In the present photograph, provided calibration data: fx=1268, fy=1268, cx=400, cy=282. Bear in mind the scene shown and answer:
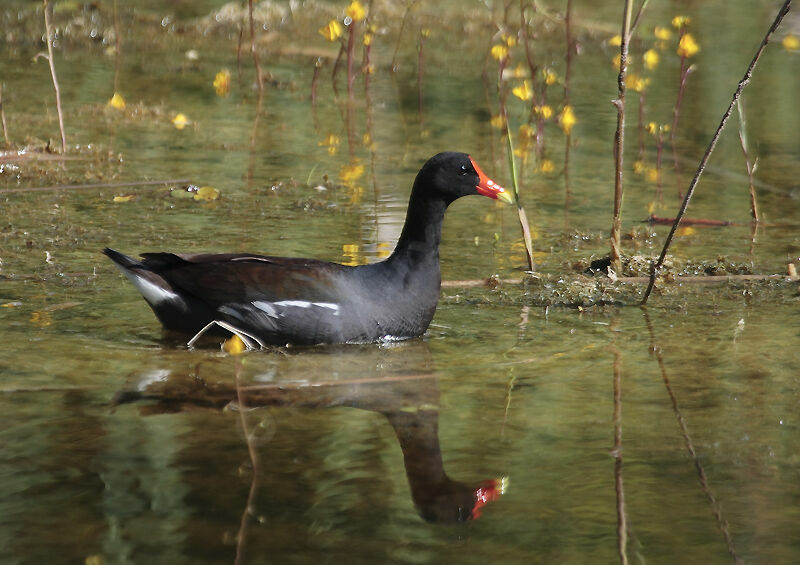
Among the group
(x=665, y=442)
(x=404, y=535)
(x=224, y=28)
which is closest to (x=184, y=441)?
(x=404, y=535)

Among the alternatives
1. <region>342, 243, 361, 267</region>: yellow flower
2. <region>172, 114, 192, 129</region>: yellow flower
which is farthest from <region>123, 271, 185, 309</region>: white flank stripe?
<region>172, 114, 192, 129</region>: yellow flower

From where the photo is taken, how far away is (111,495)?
3496 mm

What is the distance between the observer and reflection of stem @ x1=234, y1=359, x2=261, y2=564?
3178 mm

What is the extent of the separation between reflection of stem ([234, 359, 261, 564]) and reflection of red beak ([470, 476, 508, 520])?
2.00ft

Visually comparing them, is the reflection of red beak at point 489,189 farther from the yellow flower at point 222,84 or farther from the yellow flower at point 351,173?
the yellow flower at point 222,84

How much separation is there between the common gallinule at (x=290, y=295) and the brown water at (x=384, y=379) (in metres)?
0.11

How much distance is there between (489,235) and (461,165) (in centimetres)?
165

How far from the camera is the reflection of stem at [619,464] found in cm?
327

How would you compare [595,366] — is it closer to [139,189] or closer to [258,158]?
[139,189]

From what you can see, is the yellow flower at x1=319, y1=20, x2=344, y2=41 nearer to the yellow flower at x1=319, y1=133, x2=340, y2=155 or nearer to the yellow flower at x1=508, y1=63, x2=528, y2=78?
the yellow flower at x1=319, y1=133, x2=340, y2=155

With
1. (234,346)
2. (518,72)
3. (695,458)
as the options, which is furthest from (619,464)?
(518,72)

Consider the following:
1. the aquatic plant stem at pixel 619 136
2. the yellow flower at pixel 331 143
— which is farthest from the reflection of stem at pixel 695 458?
the yellow flower at pixel 331 143

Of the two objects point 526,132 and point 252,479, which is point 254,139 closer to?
point 526,132

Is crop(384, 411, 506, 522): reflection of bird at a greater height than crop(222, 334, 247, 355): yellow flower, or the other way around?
crop(222, 334, 247, 355): yellow flower
